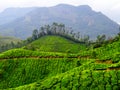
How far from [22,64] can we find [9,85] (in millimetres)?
18736

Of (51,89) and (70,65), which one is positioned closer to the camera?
(51,89)

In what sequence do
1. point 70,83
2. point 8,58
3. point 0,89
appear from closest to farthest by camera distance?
point 70,83 < point 0,89 < point 8,58

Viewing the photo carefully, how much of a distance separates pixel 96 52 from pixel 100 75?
70.4 metres

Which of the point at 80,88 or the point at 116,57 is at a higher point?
the point at 116,57

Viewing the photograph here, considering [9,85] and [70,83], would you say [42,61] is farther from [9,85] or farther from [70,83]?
[70,83]

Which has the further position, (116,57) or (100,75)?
(116,57)

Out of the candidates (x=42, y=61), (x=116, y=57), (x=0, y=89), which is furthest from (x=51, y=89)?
(x=42, y=61)

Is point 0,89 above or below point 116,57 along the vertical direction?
below

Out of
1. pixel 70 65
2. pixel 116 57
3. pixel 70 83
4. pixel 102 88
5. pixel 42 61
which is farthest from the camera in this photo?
pixel 42 61

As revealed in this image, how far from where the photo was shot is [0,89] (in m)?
136

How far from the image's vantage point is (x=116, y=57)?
115 meters

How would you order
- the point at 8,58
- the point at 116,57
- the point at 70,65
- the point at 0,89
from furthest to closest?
1. the point at 8,58
2. the point at 70,65
3. the point at 0,89
4. the point at 116,57

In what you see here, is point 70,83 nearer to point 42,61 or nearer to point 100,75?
point 100,75

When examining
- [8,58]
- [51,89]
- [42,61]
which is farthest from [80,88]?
[8,58]
